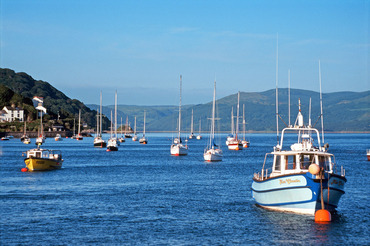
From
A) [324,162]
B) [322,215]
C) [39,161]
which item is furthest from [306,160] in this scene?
[39,161]

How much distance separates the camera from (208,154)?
10594 centimetres

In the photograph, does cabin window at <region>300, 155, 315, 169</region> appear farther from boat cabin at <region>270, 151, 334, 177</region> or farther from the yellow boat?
the yellow boat

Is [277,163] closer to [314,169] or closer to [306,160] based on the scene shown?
[306,160]

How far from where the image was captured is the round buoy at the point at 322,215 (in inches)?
1506

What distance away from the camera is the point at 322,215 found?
38.2m

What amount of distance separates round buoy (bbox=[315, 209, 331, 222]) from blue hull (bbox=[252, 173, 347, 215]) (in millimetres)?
481

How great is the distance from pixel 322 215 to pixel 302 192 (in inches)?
77.2

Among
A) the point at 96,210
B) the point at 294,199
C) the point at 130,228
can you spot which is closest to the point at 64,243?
the point at 130,228

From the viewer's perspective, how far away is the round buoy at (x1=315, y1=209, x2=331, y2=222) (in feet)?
125

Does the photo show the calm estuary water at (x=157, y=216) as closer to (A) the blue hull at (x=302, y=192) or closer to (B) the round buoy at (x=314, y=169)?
(A) the blue hull at (x=302, y=192)

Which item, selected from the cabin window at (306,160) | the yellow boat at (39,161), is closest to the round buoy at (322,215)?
the cabin window at (306,160)

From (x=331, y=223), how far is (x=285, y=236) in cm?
511

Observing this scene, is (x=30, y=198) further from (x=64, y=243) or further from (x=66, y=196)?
(x=64, y=243)

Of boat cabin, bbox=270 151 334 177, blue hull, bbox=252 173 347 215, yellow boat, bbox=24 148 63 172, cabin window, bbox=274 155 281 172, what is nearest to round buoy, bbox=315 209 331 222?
blue hull, bbox=252 173 347 215
